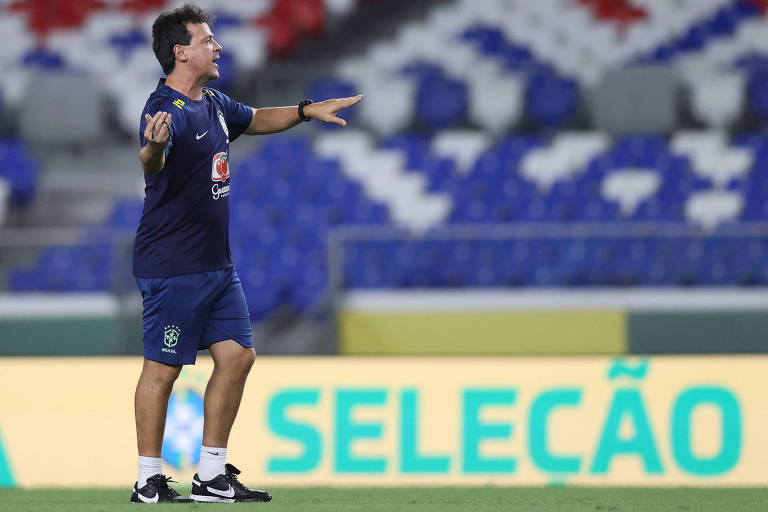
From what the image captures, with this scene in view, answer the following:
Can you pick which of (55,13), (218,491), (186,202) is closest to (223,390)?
(218,491)

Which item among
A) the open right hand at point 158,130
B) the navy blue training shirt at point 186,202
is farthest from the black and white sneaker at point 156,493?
the open right hand at point 158,130

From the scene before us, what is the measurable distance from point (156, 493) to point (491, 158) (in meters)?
6.77

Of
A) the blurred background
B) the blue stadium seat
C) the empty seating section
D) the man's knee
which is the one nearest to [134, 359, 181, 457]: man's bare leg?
the man's knee

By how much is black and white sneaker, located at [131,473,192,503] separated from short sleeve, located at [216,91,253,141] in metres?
1.21

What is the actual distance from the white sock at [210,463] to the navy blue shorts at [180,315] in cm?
31

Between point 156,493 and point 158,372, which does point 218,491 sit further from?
point 158,372

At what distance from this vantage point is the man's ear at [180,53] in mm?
3857

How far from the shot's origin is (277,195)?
9828 millimetres

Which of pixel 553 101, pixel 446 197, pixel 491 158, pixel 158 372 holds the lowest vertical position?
pixel 158 372

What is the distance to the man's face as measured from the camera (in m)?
3.87

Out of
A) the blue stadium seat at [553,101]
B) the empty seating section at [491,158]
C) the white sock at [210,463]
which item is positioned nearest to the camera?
the white sock at [210,463]

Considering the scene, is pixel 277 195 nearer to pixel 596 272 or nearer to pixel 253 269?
pixel 253 269

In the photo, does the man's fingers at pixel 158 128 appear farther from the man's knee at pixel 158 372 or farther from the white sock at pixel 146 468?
the white sock at pixel 146 468

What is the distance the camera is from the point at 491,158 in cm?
1020
